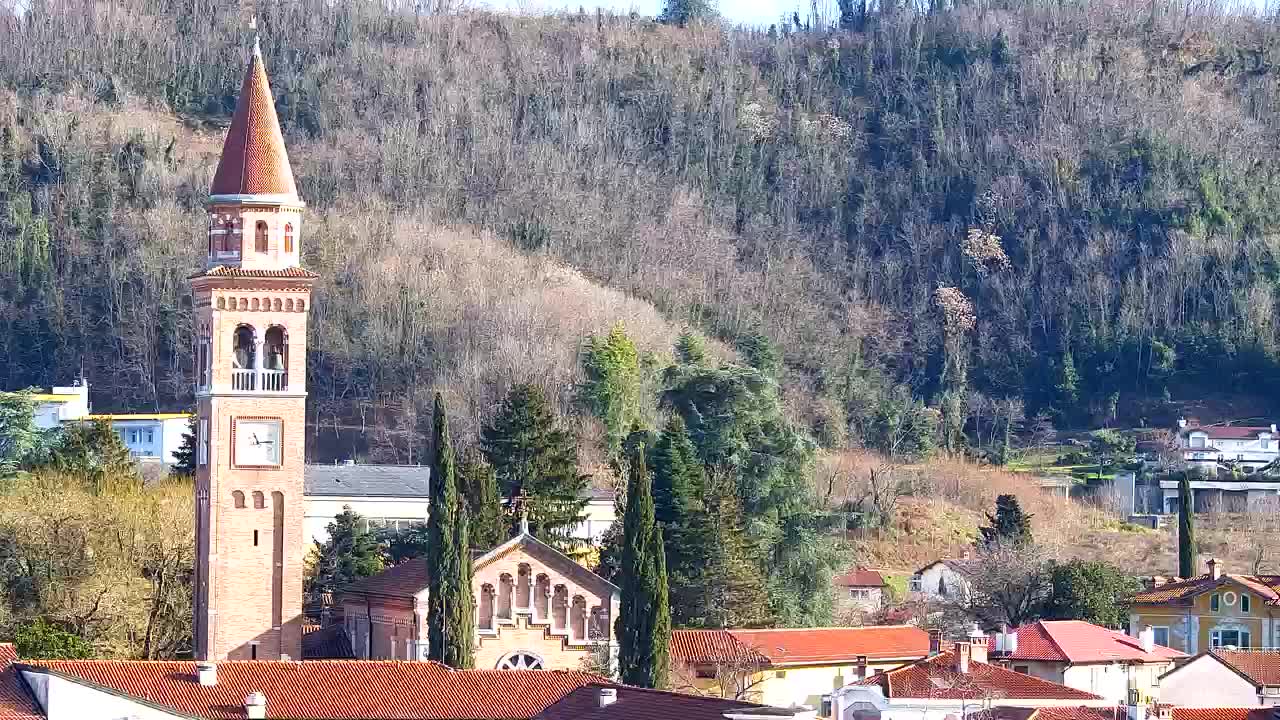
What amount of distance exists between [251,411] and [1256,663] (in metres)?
23.9

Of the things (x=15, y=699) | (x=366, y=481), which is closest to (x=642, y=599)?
(x=15, y=699)

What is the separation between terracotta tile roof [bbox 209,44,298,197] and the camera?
62156 mm

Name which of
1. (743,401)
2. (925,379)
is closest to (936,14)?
(925,379)

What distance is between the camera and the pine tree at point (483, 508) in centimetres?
6731

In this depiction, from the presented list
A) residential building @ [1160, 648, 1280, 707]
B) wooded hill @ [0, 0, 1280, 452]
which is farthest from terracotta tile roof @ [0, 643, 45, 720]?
wooded hill @ [0, 0, 1280, 452]

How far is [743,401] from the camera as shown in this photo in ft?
253

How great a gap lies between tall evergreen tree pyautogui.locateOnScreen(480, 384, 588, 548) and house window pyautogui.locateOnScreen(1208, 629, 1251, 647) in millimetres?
17475

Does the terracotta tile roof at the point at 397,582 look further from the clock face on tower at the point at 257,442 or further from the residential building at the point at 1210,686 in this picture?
the residential building at the point at 1210,686

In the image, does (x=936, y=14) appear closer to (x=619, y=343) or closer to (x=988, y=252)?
(x=988, y=252)

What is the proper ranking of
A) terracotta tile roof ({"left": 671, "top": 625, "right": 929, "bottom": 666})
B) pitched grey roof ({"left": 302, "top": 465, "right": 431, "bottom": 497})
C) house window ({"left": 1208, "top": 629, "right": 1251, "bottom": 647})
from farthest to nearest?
pitched grey roof ({"left": 302, "top": 465, "right": 431, "bottom": 497}), house window ({"left": 1208, "top": 629, "right": 1251, "bottom": 647}), terracotta tile roof ({"left": 671, "top": 625, "right": 929, "bottom": 666})

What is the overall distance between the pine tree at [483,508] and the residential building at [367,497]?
1315cm

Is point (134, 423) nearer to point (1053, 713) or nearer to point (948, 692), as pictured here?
point (948, 692)

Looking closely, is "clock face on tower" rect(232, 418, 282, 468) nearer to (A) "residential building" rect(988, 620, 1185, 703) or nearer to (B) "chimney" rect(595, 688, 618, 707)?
(A) "residential building" rect(988, 620, 1185, 703)

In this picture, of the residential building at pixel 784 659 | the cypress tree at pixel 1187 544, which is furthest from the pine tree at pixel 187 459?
the cypress tree at pixel 1187 544
